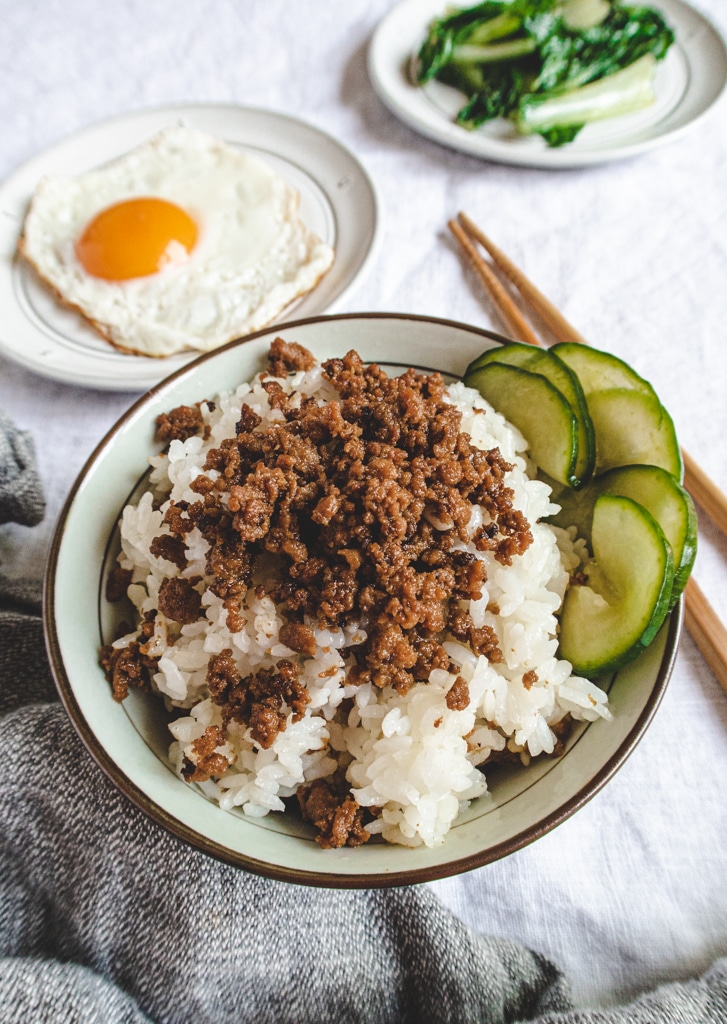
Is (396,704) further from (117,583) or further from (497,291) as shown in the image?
(497,291)

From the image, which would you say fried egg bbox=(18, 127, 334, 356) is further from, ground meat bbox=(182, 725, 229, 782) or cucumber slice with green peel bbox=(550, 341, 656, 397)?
A: ground meat bbox=(182, 725, 229, 782)

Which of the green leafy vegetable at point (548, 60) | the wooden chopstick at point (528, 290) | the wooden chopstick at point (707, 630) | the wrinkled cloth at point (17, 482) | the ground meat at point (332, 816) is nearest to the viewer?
the ground meat at point (332, 816)

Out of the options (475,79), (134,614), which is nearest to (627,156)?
(475,79)

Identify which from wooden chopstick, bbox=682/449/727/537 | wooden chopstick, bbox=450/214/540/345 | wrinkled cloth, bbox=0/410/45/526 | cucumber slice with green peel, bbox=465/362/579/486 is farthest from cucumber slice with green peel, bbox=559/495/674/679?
wrinkled cloth, bbox=0/410/45/526

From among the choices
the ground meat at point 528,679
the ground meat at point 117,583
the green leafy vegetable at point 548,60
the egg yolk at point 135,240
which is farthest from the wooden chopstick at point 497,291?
the ground meat at point 117,583

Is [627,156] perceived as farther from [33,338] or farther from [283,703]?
[283,703]

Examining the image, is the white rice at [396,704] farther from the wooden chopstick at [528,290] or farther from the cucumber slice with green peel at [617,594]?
the wooden chopstick at [528,290]
